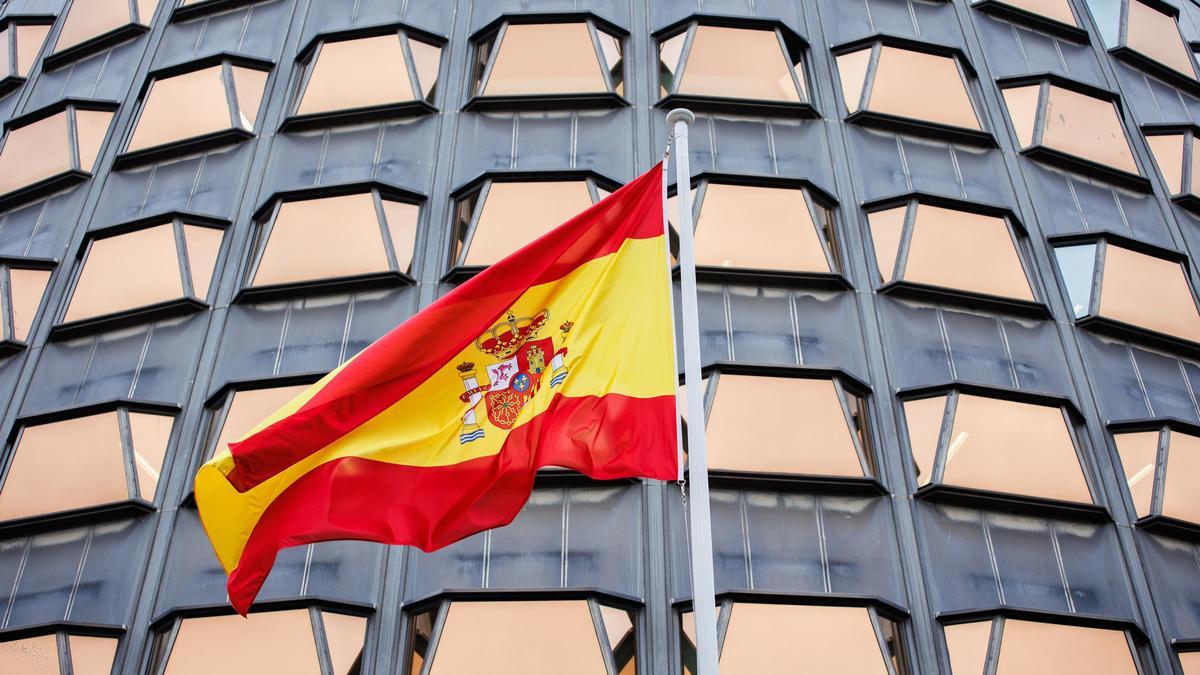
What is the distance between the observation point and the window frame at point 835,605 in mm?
15609

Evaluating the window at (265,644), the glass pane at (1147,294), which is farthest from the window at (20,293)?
the glass pane at (1147,294)

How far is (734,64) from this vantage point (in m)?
22.3

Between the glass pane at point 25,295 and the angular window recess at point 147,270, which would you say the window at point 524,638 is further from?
the glass pane at point 25,295

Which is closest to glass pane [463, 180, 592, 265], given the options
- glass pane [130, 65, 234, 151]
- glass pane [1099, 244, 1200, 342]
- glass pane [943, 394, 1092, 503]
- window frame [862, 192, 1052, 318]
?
window frame [862, 192, 1052, 318]

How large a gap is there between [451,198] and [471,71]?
10.9 feet

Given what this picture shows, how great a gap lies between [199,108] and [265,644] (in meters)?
11.2

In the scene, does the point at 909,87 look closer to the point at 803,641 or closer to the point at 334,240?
the point at 334,240

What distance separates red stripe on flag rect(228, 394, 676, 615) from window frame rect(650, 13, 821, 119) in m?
11.3

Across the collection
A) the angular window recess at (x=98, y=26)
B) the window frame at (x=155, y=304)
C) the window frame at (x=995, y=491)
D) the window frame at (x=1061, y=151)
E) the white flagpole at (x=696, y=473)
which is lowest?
the white flagpole at (x=696, y=473)

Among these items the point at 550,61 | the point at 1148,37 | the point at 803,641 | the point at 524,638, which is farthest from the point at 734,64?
the point at 524,638

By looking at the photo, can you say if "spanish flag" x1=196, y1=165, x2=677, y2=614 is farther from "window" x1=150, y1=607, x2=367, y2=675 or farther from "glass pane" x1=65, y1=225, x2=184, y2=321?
"glass pane" x1=65, y1=225, x2=184, y2=321

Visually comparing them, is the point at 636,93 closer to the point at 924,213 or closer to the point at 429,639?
the point at 924,213

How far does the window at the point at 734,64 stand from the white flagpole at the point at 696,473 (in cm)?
997

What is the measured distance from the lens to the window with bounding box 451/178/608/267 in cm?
1955
